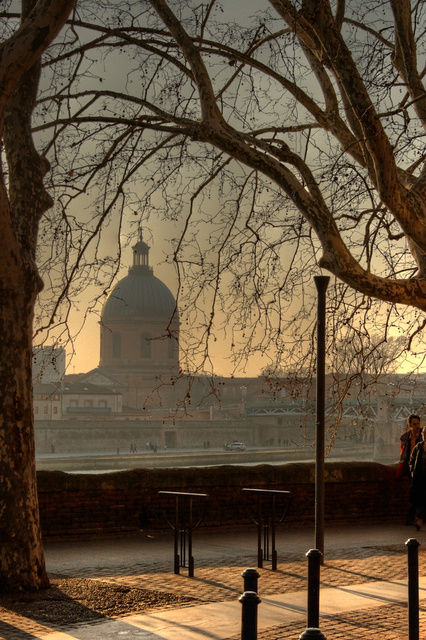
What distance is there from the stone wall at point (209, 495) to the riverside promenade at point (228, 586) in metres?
0.30

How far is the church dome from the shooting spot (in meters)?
136

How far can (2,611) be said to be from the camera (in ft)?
25.7

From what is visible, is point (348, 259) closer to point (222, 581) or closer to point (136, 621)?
point (222, 581)

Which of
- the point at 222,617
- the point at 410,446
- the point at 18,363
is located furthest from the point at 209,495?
the point at 222,617

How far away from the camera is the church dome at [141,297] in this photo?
136 metres

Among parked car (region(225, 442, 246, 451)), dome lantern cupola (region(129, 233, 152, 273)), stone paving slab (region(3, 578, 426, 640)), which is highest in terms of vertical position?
dome lantern cupola (region(129, 233, 152, 273))

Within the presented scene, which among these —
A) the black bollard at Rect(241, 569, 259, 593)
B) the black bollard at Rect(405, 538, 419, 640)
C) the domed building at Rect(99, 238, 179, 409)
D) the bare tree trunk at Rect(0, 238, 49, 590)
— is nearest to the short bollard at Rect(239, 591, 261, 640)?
the black bollard at Rect(241, 569, 259, 593)

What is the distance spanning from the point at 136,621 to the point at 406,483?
318 inches

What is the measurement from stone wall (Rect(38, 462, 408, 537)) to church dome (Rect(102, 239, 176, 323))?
118960 millimetres

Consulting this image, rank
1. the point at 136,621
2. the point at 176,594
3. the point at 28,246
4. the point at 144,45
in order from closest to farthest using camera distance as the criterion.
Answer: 1. the point at 136,621
2. the point at 176,594
3. the point at 28,246
4. the point at 144,45

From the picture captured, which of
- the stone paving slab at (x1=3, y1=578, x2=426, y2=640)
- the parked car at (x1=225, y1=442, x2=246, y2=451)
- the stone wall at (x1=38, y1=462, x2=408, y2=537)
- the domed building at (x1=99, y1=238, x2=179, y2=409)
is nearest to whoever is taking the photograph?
the stone paving slab at (x1=3, y1=578, x2=426, y2=640)

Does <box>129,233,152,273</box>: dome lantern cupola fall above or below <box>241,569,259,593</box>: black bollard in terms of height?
above

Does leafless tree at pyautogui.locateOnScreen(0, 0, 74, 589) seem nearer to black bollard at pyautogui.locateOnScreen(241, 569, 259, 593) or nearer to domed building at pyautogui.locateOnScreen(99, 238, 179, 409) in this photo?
black bollard at pyautogui.locateOnScreen(241, 569, 259, 593)

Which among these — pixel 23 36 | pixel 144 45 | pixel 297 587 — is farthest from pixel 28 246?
pixel 297 587
